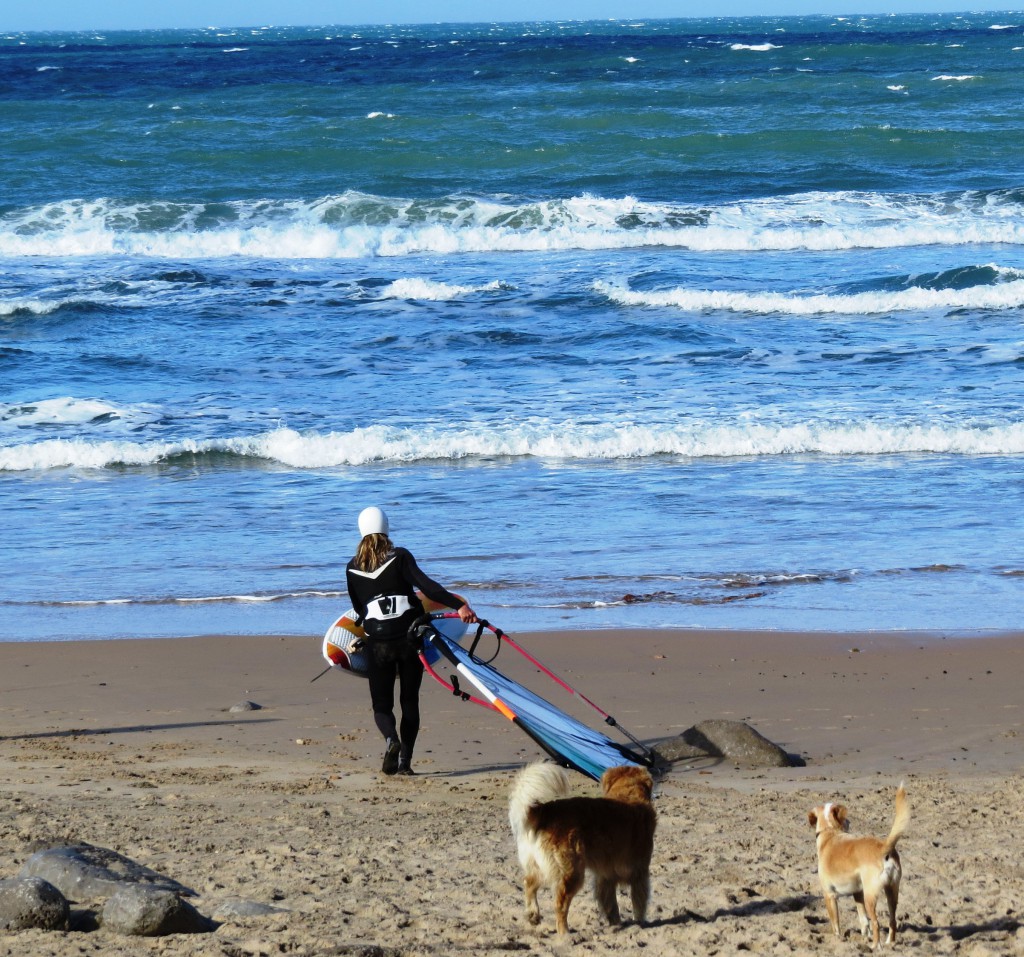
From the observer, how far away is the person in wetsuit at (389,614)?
592 cm

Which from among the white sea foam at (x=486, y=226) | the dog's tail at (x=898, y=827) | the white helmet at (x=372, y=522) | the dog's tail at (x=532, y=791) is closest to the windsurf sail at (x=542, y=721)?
the white helmet at (x=372, y=522)

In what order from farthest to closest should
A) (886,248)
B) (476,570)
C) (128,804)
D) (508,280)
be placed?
(886,248) → (508,280) → (476,570) → (128,804)

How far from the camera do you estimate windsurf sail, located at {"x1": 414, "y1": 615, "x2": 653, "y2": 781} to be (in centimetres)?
546

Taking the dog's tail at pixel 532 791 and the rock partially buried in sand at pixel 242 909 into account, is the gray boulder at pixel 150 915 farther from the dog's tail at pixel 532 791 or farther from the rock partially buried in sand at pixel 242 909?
the dog's tail at pixel 532 791

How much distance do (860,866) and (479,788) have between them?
7.46 ft

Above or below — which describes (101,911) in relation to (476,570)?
above

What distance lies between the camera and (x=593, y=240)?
25109 millimetres

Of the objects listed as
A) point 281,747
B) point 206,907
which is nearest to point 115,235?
point 281,747

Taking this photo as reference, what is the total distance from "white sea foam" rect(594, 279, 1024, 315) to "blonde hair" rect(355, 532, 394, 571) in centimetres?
1374

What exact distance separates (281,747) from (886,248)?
64.8 ft

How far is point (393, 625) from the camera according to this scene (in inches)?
236

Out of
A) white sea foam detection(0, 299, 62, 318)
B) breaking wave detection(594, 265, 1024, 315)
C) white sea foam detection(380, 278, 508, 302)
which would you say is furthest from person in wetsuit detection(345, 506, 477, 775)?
white sea foam detection(0, 299, 62, 318)

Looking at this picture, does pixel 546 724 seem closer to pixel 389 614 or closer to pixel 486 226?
pixel 389 614

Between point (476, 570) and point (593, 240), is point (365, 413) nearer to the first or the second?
point (476, 570)
